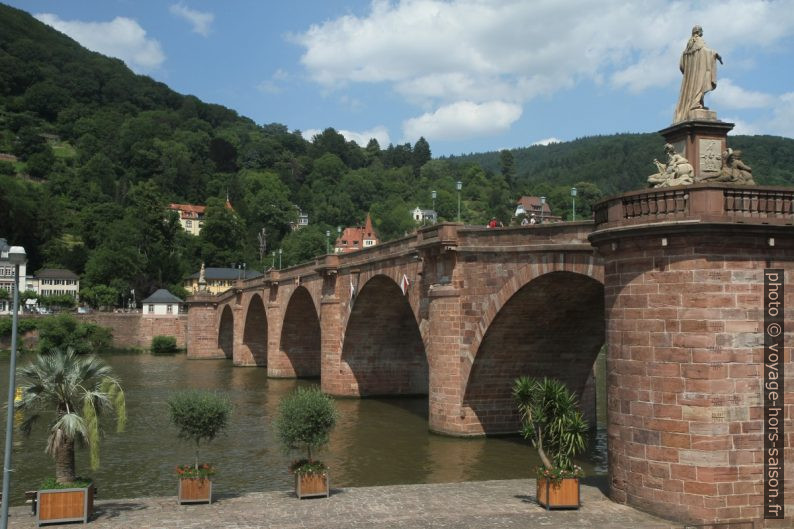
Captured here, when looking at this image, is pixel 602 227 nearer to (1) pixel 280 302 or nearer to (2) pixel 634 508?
(2) pixel 634 508

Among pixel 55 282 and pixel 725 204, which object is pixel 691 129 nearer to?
pixel 725 204

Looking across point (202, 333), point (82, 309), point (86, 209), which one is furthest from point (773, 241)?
point (86, 209)

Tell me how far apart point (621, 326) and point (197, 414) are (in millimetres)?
10241

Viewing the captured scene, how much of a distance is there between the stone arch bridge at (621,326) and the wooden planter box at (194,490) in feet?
30.7

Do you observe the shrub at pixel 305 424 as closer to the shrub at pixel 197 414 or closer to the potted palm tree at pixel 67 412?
the shrub at pixel 197 414

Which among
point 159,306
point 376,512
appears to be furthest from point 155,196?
point 376,512

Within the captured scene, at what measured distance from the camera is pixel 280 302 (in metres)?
58.7

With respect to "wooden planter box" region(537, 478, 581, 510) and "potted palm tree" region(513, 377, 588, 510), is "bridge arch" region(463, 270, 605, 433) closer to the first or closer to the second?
"potted palm tree" region(513, 377, 588, 510)

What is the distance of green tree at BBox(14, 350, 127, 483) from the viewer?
1625cm

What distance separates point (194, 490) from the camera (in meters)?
17.9

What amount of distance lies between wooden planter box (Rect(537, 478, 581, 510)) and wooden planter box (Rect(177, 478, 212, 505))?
7762mm

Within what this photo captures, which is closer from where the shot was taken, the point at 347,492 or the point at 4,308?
the point at 347,492

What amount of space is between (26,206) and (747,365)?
4855 inches

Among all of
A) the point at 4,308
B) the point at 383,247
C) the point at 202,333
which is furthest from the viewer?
the point at 4,308
